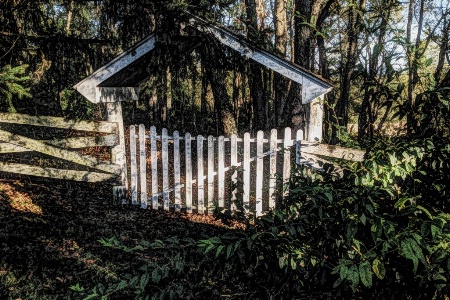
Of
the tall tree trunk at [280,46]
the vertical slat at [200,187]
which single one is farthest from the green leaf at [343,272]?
the tall tree trunk at [280,46]

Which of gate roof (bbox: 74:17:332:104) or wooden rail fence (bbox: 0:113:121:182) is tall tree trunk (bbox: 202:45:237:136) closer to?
gate roof (bbox: 74:17:332:104)

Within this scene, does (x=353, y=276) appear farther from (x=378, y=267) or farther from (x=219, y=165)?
(x=219, y=165)

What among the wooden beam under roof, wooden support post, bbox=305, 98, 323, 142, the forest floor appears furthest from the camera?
wooden support post, bbox=305, 98, 323, 142

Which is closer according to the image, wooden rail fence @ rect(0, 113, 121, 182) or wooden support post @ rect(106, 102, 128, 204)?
wooden rail fence @ rect(0, 113, 121, 182)

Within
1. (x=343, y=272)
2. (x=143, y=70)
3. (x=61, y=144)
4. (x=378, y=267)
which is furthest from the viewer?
(x=143, y=70)

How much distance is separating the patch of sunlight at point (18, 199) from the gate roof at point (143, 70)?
2304 millimetres

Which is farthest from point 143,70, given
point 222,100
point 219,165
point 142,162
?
point 222,100

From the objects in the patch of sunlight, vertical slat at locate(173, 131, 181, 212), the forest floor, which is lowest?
the forest floor

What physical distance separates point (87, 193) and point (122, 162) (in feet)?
4.76

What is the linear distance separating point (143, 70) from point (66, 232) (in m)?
3.66

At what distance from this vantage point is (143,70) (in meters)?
7.59

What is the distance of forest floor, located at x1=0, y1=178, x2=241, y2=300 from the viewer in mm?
4422

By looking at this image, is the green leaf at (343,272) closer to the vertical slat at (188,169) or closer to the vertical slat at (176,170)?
the vertical slat at (188,169)

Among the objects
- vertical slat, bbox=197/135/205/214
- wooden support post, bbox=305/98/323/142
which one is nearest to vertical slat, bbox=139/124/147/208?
vertical slat, bbox=197/135/205/214
